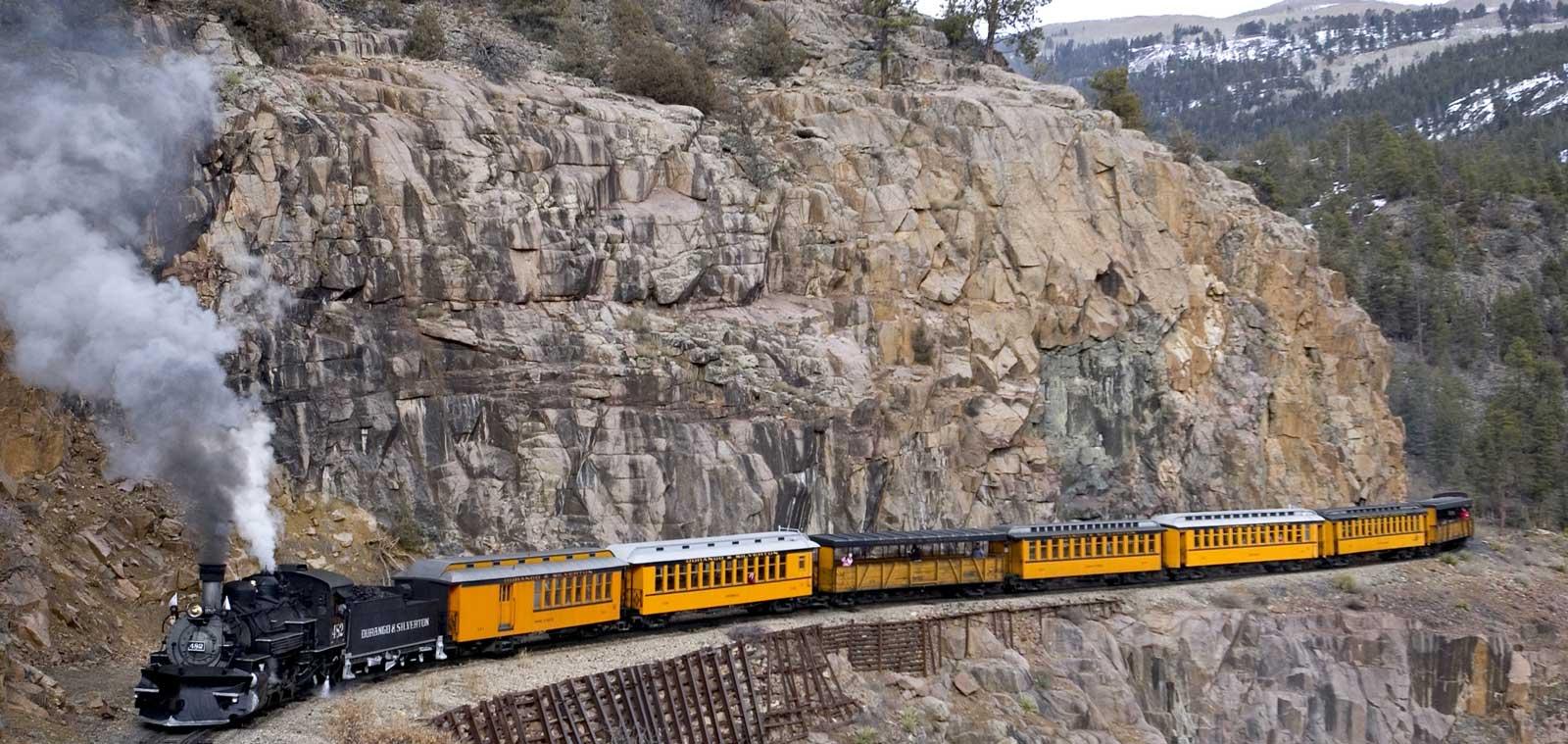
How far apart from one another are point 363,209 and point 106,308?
1010 cm

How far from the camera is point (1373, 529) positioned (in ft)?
145

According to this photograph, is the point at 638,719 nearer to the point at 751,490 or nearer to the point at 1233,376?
the point at 751,490

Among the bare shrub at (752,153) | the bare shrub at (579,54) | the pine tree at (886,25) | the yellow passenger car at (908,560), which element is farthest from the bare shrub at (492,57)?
the yellow passenger car at (908,560)

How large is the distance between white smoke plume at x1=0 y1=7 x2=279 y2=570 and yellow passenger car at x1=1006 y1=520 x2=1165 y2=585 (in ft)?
65.6

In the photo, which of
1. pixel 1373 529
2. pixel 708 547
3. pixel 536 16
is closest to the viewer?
pixel 708 547

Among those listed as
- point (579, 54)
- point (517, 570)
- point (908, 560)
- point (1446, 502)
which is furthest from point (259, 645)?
point (1446, 502)

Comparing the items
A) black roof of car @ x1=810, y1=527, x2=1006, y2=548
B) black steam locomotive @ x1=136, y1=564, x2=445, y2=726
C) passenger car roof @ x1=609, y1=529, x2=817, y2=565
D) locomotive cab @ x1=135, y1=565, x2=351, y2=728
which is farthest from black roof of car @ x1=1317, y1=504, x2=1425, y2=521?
locomotive cab @ x1=135, y1=565, x2=351, y2=728

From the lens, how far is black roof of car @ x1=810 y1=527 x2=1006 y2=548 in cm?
3412

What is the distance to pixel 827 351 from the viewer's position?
42281 millimetres

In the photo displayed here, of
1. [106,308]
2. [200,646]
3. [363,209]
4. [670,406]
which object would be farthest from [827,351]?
[200,646]

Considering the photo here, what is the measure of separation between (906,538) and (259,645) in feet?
61.7

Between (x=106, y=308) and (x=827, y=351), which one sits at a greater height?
(x=106, y=308)

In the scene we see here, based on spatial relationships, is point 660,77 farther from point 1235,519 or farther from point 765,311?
point 1235,519

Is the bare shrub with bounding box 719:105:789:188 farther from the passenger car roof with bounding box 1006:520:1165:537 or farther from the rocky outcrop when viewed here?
the rocky outcrop
